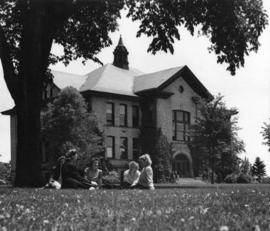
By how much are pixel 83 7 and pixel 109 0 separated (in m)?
1.69

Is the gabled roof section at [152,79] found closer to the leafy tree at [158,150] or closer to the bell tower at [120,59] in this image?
the bell tower at [120,59]

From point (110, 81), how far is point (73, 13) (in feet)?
88.3

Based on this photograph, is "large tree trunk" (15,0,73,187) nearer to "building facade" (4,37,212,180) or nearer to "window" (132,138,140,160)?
"building facade" (4,37,212,180)

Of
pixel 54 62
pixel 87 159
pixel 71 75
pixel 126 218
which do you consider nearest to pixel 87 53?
pixel 54 62

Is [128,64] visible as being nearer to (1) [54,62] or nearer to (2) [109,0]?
(1) [54,62]

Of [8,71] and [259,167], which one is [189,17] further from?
[259,167]

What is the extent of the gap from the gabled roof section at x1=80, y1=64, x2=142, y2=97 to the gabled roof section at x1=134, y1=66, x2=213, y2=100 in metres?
0.85

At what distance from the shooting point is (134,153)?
1882 inches

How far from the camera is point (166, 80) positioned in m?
47.8

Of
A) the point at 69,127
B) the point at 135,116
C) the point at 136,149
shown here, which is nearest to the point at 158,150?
the point at 136,149

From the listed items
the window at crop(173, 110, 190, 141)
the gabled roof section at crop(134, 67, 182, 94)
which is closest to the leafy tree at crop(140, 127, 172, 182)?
the window at crop(173, 110, 190, 141)

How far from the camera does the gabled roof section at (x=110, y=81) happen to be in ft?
154

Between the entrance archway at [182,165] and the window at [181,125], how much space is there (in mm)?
1798

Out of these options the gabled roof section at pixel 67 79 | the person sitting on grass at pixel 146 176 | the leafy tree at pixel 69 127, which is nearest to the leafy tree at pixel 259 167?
the gabled roof section at pixel 67 79
